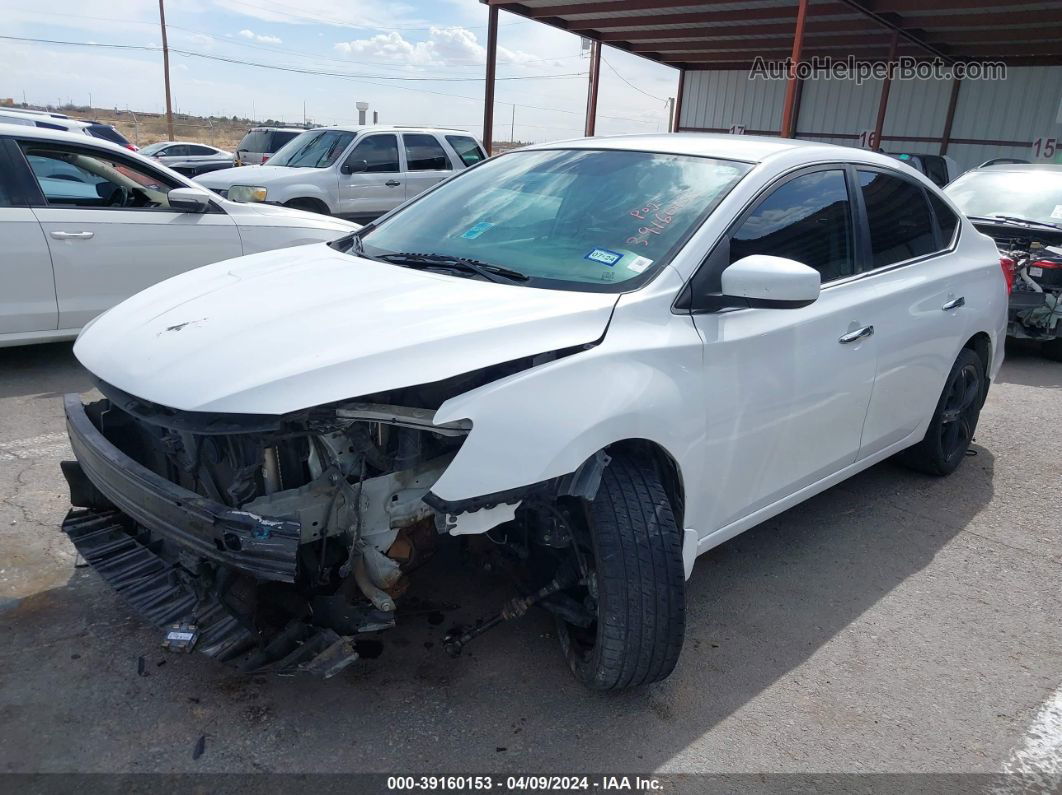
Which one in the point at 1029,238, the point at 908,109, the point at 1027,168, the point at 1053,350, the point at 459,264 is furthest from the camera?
the point at 908,109

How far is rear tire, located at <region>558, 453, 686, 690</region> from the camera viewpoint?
238cm

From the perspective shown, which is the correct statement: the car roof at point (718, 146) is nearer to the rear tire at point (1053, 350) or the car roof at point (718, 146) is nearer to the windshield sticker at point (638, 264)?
the windshield sticker at point (638, 264)

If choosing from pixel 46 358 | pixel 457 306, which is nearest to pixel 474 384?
pixel 457 306

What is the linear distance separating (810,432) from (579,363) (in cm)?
127

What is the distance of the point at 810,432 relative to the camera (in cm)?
315

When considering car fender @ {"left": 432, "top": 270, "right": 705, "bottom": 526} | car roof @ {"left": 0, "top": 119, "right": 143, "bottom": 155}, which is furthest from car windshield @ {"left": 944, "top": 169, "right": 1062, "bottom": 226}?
car roof @ {"left": 0, "top": 119, "right": 143, "bottom": 155}

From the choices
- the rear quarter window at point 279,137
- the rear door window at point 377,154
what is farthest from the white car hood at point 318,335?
the rear quarter window at point 279,137

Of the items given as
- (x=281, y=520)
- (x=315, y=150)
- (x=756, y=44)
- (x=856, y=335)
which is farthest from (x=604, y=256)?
(x=756, y=44)

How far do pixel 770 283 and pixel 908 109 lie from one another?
20.2m

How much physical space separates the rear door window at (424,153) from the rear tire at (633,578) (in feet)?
32.6

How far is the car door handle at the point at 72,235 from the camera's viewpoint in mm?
5430

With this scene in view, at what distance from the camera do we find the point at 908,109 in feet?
64.7

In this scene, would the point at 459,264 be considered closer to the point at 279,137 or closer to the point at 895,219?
the point at 895,219

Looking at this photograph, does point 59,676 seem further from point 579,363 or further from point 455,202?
point 455,202
